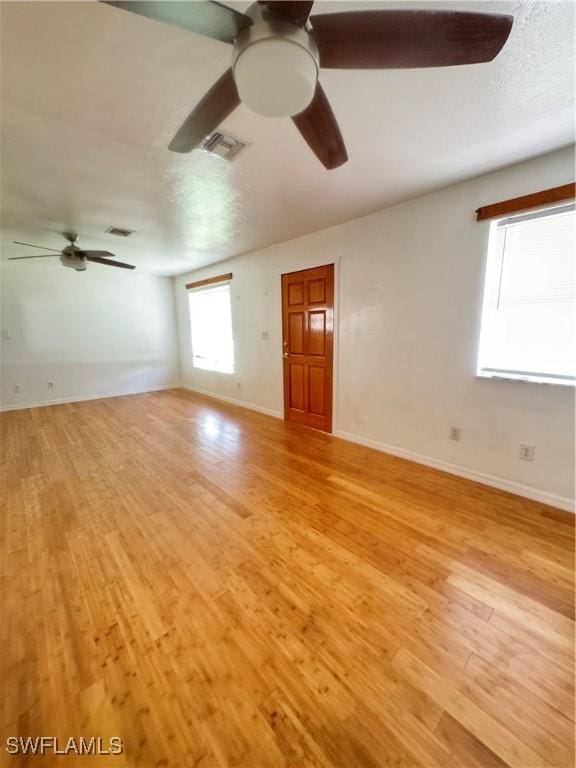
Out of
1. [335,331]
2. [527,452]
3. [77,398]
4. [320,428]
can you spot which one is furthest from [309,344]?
[77,398]

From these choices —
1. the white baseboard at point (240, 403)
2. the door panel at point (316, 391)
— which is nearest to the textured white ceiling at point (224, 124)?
the door panel at point (316, 391)

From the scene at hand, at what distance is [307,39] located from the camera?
84 centimetres

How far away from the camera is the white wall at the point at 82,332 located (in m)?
4.64

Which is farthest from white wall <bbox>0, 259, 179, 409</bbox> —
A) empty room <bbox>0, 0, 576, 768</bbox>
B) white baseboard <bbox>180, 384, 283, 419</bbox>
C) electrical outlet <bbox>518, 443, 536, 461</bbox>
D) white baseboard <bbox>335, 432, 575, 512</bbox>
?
electrical outlet <bbox>518, 443, 536, 461</bbox>

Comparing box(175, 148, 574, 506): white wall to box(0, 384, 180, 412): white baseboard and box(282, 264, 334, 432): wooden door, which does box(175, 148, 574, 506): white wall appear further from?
box(0, 384, 180, 412): white baseboard

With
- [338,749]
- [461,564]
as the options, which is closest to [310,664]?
[338,749]

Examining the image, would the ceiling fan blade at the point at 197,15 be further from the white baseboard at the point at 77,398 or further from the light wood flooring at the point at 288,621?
the white baseboard at the point at 77,398

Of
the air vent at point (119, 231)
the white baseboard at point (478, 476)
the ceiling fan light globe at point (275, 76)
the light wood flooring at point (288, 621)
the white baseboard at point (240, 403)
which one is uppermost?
the air vent at point (119, 231)

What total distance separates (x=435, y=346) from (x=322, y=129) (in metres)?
1.95

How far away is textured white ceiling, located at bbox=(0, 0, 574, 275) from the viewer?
43.9 inches

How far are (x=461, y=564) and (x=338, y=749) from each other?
109 cm

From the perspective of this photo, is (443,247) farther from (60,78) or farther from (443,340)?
(60,78)

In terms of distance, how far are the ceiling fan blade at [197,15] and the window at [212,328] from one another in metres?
4.07

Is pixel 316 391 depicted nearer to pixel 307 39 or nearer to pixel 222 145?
pixel 222 145
